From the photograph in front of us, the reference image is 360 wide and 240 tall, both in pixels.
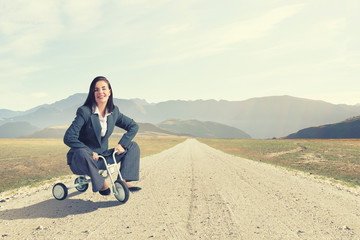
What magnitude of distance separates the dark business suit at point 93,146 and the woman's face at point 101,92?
39 cm

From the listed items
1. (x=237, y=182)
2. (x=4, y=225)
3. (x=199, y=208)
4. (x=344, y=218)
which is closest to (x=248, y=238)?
(x=199, y=208)

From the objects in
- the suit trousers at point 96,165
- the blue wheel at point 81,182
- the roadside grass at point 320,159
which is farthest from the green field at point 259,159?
the suit trousers at point 96,165

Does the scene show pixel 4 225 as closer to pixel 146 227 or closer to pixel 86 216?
pixel 86 216

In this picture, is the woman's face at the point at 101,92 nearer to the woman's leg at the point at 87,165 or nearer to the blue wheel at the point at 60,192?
the woman's leg at the point at 87,165

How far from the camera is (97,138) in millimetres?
6195

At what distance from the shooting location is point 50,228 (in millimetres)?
4496

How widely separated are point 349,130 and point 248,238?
14707cm

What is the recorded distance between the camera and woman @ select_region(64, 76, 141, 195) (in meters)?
5.63

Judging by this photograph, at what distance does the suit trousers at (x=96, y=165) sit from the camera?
550cm

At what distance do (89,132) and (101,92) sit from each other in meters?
1.18

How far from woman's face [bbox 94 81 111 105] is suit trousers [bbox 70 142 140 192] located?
59.1 inches

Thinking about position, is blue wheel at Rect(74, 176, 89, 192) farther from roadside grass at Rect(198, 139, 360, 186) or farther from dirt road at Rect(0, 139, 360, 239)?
roadside grass at Rect(198, 139, 360, 186)

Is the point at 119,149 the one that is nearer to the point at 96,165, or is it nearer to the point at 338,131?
the point at 96,165

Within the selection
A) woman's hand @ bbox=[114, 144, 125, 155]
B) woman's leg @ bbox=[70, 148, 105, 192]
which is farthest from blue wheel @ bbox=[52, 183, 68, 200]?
woman's hand @ bbox=[114, 144, 125, 155]
